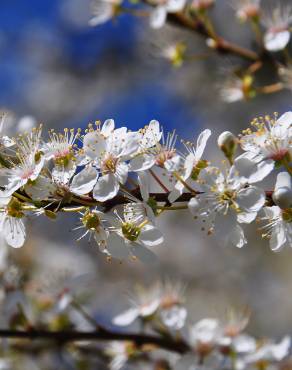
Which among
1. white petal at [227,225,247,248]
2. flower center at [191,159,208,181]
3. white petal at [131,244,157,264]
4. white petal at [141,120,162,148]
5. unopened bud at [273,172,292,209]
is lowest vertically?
white petal at [227,225,247,248]

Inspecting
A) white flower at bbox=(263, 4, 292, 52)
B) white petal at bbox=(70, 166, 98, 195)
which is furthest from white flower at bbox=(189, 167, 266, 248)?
white flower at bbox=(263, 4, 292, 52)

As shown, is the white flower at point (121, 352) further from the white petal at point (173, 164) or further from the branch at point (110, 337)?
the white petal at point (173, 164)

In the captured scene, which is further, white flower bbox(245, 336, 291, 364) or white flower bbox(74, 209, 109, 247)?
white flower bbox(245, 336, 291, 364)

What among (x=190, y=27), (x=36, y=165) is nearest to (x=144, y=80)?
(x=190, y=27)

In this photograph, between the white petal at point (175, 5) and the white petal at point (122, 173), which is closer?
the white petal at point (122, 173)

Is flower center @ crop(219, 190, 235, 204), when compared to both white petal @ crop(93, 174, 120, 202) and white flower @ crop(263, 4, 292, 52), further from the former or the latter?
white flower @ crop(263, 4, 292, 52)

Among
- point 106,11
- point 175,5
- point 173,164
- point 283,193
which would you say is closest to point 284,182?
point 283,193

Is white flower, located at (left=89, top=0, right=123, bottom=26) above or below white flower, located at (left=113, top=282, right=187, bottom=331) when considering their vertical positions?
above

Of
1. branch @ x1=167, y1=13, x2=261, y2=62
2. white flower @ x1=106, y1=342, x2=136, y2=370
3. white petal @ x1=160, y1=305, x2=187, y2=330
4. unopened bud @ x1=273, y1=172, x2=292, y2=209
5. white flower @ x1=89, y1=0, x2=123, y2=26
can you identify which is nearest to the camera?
unopened bud @ x1=273, y1=172, x2=292, y2=209

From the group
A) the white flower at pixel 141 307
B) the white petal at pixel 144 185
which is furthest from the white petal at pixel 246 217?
the white flower at pixel 141 307

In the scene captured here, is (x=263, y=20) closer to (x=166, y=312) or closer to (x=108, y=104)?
(x=166, y=312)
